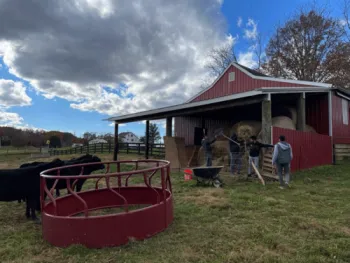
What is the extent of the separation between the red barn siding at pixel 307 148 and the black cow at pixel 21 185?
7270 millimetres

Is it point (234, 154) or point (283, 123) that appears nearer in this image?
point (234, 154)

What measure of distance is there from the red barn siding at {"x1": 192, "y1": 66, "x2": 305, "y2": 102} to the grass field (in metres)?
10.9

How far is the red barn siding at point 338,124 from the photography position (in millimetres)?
13656

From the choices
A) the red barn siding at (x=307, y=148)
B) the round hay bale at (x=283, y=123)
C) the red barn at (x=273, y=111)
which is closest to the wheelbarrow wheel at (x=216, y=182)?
the red barn at (x=273, y=111)

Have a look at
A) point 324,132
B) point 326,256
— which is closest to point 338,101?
point 324,132

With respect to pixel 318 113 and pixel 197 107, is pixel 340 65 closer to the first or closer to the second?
pixel 318 113

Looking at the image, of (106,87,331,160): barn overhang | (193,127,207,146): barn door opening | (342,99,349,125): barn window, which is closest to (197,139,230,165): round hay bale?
(106,87,331,160): barn overhang

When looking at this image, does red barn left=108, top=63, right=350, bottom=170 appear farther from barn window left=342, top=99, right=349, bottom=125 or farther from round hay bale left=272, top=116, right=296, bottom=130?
round hay bale left=272, top=116, right=296, bottom=130

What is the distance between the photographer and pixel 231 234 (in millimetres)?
4102

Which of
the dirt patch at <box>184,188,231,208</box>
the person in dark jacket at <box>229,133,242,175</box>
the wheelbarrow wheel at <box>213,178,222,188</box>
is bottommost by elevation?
the dirt patch at <box>184,188,231,208</box>

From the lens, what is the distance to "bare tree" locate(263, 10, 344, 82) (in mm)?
27219

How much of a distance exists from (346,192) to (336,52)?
79.0ft

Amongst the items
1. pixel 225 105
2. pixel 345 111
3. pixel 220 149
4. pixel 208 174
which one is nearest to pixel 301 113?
pixel 225 105

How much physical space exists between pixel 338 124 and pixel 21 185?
14.3 meters
